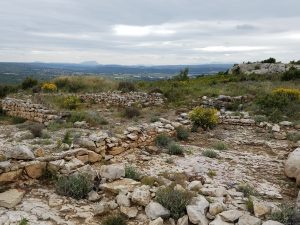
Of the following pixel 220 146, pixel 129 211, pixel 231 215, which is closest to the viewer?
pixel 231 215

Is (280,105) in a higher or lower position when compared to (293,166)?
higher

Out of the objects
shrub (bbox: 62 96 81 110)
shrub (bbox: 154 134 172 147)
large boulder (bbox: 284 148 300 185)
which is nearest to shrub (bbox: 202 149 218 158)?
shrub (bbox: 154 134 172 147)

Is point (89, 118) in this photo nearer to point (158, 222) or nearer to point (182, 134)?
point (182, 134)

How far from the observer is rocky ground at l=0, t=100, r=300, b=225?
5.54 metres

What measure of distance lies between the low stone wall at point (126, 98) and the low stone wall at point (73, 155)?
7.37 meters

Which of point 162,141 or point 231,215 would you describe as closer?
point 231,215

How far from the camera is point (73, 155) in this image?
747 cm

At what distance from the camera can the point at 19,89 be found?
24.0 metres

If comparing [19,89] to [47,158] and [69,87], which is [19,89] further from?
[47,158]

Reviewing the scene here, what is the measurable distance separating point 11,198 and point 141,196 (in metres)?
2.10

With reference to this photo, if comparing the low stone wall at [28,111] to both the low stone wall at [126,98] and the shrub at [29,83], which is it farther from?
the shrub at [29,83]

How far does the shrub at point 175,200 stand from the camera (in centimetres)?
568

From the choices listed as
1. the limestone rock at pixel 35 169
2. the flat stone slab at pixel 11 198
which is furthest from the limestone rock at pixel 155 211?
the limestone rock at pixel 35 169

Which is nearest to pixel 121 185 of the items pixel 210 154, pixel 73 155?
pixel 73 155
